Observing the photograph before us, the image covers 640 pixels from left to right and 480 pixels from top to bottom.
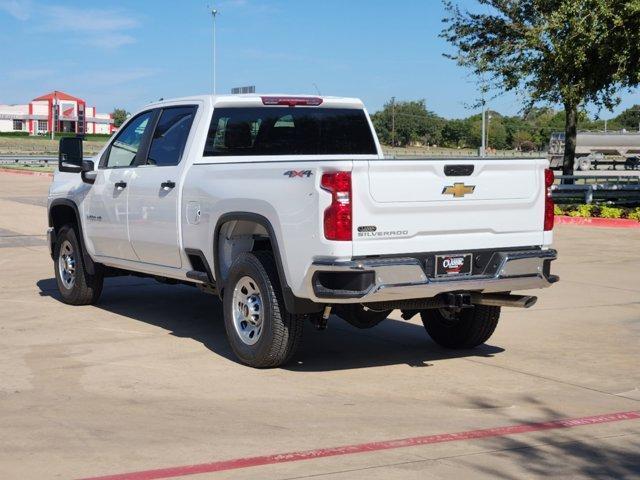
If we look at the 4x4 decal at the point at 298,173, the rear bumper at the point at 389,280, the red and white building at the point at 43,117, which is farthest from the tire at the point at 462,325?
the red and white building at the point at 43,117

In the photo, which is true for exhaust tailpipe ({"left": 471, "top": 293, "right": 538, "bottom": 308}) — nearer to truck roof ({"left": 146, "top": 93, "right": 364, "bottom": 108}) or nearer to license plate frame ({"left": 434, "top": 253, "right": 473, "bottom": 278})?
license plate frame ({"left": 434, "top": 253, "right": 473, "bottom": 278})

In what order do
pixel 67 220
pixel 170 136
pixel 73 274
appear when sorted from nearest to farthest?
pixel 170 136 < pixel 73 274 < pixel 67 220

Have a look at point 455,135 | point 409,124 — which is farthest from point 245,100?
point 455,135

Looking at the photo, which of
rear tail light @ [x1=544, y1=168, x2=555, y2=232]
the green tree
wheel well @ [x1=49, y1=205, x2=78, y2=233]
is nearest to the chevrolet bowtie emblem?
rear tail light @ [x1=544, y1=168, x2=555, y2=232]

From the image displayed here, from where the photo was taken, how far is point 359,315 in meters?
8.25

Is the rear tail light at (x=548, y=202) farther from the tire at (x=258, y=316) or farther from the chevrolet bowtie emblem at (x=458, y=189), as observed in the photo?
the tire at (x=258, y=316)

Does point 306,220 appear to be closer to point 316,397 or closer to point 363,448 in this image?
point 316,397

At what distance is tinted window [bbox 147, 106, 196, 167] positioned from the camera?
29.1ft

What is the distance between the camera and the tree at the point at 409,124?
3989 inches

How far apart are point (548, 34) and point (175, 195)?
51.9 feet

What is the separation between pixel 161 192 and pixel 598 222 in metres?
15.3

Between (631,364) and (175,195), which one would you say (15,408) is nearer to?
(175,195)

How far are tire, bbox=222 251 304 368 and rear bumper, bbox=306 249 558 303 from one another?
555 mm

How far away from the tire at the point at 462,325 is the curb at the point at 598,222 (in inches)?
545
